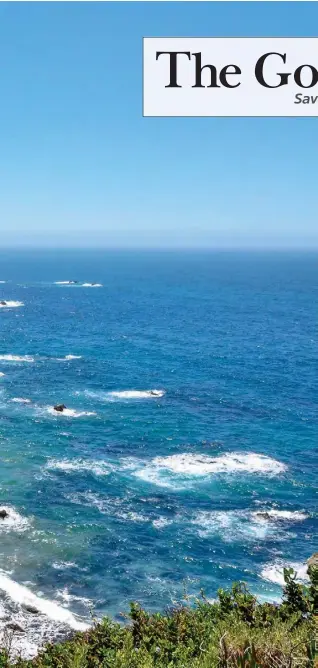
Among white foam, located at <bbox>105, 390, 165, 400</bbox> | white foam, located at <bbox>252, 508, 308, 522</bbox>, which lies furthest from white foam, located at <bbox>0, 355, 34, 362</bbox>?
white foam, located at <bbox>252, 508, 308, 522</bbox>

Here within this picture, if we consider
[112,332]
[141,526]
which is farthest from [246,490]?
[112,332]

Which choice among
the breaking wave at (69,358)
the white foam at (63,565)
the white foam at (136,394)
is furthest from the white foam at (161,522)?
the breaking wave at (69,358)

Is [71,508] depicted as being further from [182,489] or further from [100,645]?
[100,645]

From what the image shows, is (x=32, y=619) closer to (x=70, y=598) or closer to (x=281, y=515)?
(x=70, y=598)

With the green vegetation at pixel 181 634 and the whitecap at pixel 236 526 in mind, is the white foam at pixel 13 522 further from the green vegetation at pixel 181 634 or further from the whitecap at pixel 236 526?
the green vegetation at pixel 181 634

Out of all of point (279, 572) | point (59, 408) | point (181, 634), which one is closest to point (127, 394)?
point (59, 408)
